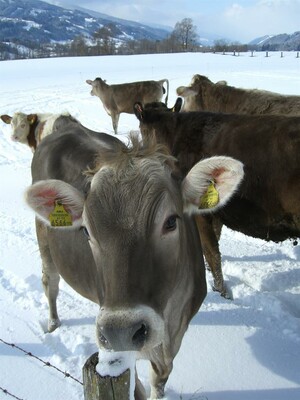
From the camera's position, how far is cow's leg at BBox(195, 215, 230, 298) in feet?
14.0

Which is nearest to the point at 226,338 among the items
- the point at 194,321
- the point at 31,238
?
the point at 194,321

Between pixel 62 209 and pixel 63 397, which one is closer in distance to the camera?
pixel 62 209

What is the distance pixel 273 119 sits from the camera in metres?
3.80

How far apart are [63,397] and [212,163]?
2072 mm

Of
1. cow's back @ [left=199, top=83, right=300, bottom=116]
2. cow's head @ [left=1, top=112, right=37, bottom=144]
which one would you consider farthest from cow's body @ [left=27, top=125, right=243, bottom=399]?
cow's head @ [left=1, top=112, right=37, bottom=144]

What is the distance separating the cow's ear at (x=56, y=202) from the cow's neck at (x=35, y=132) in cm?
Result: 611

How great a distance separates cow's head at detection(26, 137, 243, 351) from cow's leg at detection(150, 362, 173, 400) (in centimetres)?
55

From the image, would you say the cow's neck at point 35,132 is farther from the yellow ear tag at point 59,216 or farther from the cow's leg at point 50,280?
the yellow ear tag at point 59,216

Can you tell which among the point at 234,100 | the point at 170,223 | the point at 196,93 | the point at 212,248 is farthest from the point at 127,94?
the point at 170,223

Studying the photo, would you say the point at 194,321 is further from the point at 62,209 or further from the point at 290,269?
the point at 62,209

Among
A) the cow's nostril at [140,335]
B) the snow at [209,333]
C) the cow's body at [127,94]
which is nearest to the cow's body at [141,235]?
the cow's nostril at [140,335]

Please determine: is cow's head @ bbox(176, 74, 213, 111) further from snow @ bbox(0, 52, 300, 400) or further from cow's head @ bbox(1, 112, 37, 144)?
Answer: snow @ bbox(0, 52, 300, 400)

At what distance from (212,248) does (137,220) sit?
2587mm

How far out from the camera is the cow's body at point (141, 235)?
1.77 metres
